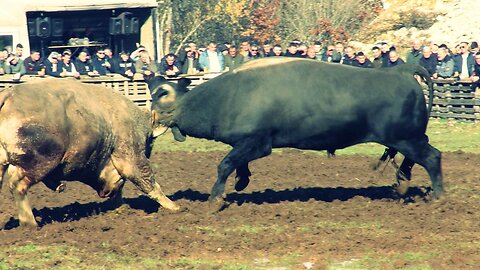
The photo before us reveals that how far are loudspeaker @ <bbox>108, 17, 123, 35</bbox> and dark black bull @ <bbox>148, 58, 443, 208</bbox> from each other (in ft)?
66.5

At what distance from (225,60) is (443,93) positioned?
5.77 meters

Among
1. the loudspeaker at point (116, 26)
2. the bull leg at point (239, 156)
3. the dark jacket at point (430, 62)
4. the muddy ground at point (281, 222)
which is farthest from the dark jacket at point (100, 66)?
the bull leg at point (239, 156)

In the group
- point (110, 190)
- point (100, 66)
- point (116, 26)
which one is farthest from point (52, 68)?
point (110, 190)

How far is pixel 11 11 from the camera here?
3256 cm

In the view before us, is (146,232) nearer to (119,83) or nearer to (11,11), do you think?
(119,83)

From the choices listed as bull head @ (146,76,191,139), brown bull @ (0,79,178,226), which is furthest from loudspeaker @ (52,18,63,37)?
brown bull @ (0,79,178,226)

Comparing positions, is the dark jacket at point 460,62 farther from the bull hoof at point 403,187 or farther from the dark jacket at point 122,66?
the bull hoof at point 403,187

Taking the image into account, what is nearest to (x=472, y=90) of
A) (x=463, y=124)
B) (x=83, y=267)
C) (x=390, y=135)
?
(x=463, y=124)

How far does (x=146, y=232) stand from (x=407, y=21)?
32714 mm

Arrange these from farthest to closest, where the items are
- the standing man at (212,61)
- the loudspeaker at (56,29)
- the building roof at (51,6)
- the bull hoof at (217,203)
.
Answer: the loudspeaker at (56,29) → the building roof at (51,6) → the standing man at (212,61) → the bull hoof at (217,203)

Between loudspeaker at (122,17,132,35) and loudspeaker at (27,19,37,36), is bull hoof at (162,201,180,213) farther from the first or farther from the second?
loudspeaker at (122,17,132,35)

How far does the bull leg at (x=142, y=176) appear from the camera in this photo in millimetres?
12719

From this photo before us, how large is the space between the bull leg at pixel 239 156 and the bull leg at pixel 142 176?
53cm

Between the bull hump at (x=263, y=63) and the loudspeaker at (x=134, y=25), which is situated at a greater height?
the bull hump at (x=263, y=63)
